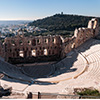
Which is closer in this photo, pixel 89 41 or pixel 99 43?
pixel 99 43

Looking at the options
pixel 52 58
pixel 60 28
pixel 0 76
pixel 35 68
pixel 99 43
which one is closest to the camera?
pixel 0 76

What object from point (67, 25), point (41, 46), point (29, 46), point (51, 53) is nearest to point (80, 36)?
point (51, 53)

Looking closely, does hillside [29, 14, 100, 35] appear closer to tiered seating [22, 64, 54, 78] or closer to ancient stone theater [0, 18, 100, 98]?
ancient stone theater [0, 18, 100, 98]

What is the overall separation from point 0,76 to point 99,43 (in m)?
24.4

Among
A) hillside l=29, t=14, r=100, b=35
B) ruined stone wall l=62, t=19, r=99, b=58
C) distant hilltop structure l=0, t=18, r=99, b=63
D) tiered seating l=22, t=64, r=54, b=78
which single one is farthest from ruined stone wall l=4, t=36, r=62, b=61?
hillside l=29, t=14, r=100, b=35

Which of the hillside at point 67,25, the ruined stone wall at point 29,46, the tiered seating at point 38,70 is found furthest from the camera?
the hillside at point 67,25

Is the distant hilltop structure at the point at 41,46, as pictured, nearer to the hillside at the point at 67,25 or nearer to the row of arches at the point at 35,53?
the row of arches at the point at 35,53

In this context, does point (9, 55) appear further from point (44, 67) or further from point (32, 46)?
point (44, 67)

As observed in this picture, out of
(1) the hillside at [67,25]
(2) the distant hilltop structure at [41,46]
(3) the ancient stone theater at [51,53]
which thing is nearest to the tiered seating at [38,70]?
(3) the ancient stone theater at [51,53]

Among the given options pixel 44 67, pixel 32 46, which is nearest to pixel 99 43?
pixel 44 67

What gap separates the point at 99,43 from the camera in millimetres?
31250

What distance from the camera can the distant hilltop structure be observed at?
31.0 m

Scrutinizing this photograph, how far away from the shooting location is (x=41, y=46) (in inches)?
1293

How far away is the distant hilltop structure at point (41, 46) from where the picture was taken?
30984 millimetres
